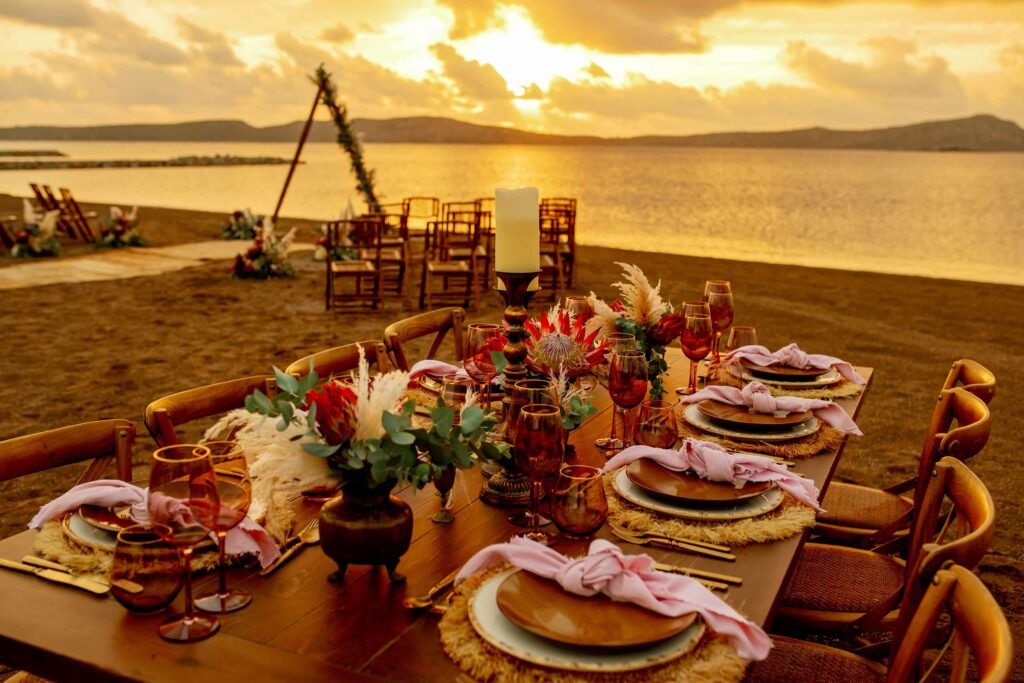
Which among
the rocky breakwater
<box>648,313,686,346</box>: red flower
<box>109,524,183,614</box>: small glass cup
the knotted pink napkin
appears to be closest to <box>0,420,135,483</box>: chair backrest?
the knotted pink napkin

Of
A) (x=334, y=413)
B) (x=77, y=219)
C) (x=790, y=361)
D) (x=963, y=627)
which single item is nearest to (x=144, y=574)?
(x=334, y=413)

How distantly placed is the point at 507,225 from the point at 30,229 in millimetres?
12761

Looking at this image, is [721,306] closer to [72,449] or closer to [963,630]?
[963,630]

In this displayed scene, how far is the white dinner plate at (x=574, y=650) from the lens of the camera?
104cm

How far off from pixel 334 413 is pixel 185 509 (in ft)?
0.83

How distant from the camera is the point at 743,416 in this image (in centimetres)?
219

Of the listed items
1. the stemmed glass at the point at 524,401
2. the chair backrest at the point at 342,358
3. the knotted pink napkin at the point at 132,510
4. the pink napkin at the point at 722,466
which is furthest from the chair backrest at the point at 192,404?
the pink napkin at the point at 722,466

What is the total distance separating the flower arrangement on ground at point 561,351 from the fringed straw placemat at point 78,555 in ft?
2.80

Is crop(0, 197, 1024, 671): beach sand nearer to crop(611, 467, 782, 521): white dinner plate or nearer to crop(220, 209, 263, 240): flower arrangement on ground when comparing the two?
crop(611, 467, 782, 521): white dinner plate

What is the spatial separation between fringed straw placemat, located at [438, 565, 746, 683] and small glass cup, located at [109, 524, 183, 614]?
16.9 inches

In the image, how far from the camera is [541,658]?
3.44ft

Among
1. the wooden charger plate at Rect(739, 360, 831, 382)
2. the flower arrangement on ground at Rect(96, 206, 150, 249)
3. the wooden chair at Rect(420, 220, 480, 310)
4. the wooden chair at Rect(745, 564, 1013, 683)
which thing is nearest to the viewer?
the wooden chair at Rect(745, 564, 1013, 683)

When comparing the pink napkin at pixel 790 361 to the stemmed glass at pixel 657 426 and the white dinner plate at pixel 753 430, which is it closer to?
the white dinner plate at pixel 753 430

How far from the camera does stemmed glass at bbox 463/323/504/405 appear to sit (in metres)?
2.05
